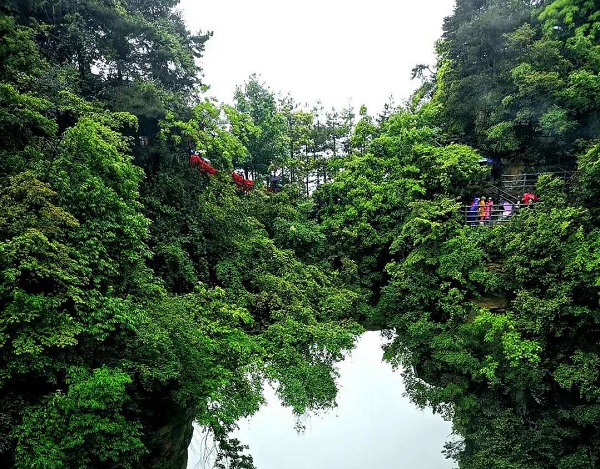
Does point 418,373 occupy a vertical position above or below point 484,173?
below

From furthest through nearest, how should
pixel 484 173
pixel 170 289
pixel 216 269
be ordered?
pixel 484 173
pixel 216 269
pixel 170 289

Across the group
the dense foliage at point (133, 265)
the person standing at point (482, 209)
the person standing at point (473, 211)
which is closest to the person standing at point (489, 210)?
the person standing at point (482, 209)

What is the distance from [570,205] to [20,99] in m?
11.6

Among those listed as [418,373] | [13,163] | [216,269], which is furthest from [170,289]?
[418,373]

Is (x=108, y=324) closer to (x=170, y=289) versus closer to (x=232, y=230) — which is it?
(x=170, y=289)

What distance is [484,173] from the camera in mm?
12297

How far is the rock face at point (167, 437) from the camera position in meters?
7.65

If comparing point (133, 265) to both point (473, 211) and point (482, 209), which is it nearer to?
point (473, 211)

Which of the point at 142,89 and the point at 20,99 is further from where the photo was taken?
the point at 142,89

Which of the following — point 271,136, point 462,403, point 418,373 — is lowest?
point 462,403

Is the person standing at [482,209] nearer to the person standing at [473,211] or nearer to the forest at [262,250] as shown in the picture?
the person standing at [473,211]

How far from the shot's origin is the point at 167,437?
27.2 ft

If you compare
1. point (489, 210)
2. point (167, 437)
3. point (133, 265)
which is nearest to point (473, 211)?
point (489, 210)

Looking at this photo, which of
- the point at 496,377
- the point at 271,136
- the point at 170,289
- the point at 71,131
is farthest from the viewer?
the point at 271,136
